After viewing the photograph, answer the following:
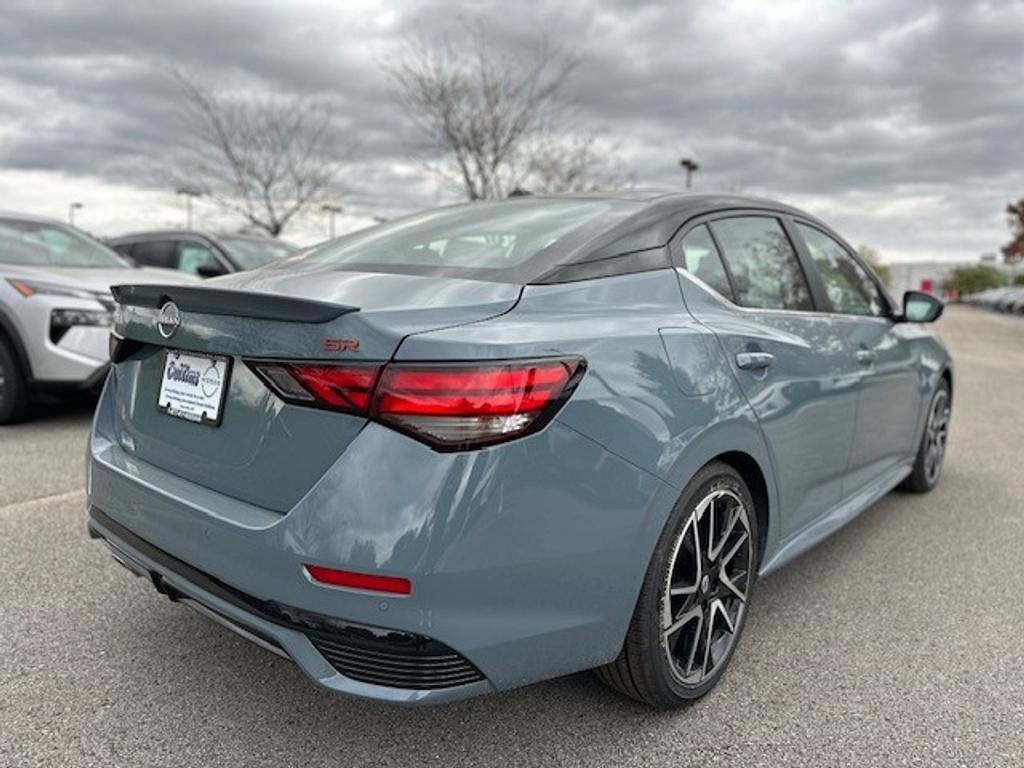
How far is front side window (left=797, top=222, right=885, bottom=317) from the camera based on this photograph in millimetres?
3488

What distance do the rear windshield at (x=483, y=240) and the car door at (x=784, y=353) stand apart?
37 centimetres

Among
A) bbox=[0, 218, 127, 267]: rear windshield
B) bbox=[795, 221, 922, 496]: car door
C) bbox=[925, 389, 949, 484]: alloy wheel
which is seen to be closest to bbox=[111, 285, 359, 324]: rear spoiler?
bbox=[795, 221, 922, 496]: car door

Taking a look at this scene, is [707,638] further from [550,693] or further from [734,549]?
[550,693]

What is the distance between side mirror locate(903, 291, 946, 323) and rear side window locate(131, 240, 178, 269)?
7.48m

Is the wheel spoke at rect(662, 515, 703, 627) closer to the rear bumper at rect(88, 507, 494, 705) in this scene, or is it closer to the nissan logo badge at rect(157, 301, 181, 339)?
the rear bumper at rect(88, 507, 494, 705)

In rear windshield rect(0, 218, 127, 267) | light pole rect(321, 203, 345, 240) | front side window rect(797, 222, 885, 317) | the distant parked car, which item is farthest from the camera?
light pole rect(321, 203, 345, 240)

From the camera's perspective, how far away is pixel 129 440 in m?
2.40

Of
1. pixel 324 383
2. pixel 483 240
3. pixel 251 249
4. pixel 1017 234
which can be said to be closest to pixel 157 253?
pixel 251 249

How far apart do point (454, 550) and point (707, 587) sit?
1.01 m

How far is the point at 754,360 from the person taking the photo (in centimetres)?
255

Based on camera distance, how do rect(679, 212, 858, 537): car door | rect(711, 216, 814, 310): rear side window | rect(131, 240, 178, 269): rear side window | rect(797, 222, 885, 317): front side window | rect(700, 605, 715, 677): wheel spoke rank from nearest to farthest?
rect(700, 605, 715, 677): wheel spoke, rect(679, 212, 858, 537): car door, rect(711, 216, 814, 310): rear side window, rect(797, 222, 885, 317): front side window, rect(131, 240, 178, 269): rear side window

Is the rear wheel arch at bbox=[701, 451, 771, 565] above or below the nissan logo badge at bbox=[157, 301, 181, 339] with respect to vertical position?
below

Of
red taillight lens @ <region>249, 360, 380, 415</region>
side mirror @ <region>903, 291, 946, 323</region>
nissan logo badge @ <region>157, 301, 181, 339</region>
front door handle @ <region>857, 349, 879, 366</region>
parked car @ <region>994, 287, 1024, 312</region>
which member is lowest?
red taillight lens @ <region>249, 360, 380, 415</region>

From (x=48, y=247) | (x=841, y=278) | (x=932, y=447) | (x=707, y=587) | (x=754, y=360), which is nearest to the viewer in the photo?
(x=707, y=587)
